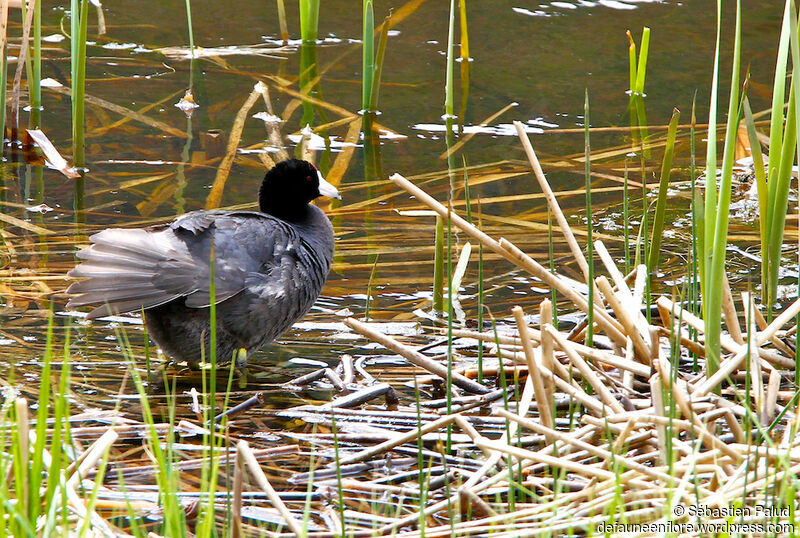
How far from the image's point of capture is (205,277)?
3857 mm

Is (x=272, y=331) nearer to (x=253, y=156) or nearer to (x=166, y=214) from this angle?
(x=166, y=214)

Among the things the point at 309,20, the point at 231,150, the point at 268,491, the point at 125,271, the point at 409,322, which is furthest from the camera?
the point at 309,20

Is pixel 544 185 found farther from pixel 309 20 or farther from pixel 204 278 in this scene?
pixel 309 20

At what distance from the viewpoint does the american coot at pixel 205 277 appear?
3756 millimetres

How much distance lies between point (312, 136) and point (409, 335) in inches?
103

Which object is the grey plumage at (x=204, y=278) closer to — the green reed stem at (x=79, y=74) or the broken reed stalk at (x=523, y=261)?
the broken reed stalk at (x=523, y=261)

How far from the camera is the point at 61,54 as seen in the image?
24.8ft

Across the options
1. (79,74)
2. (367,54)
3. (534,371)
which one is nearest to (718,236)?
(534,371)

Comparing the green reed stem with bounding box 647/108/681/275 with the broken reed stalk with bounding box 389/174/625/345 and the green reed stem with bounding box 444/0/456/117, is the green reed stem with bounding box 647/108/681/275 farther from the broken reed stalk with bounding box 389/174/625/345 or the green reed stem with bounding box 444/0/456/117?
the green reed stem with bounding box 444/0/456/117

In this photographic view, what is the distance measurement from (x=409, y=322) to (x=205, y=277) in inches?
39.3

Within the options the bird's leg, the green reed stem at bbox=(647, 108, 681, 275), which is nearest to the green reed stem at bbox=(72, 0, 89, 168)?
the bird's leg

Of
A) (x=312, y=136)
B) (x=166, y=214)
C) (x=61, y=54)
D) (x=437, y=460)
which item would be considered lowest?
(x=437, y=460)

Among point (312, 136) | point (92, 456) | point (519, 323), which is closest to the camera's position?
point (92, 456)

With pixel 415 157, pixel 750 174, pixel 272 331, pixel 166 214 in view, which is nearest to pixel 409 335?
pixel 272 331
